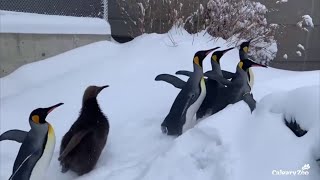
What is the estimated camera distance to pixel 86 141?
342 centimetres

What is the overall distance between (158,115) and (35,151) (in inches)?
59.1

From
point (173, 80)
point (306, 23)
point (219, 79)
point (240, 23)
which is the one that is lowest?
point (306, 23)

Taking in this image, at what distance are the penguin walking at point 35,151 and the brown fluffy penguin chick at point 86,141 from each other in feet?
0.80

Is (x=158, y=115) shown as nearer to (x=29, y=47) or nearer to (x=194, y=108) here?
(x=194, y=108)

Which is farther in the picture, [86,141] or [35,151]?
[86,141]

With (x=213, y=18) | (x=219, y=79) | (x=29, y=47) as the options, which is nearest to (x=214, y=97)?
(x=219, y=79)

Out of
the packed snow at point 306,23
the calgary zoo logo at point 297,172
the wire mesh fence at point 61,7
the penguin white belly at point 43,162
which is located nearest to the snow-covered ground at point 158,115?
the calgary zoo logo at point 297,172

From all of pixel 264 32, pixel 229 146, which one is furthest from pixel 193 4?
pixel 229 146

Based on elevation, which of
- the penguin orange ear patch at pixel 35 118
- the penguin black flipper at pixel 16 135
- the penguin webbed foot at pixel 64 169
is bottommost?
the penguin webbed foot at pixel 64 169

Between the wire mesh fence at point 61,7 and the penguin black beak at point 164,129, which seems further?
the wire mesh fence at point 61,7

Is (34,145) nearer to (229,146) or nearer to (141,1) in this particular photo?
(229,146)

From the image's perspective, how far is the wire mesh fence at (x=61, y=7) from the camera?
6.12 meters

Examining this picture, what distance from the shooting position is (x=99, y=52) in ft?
20.6

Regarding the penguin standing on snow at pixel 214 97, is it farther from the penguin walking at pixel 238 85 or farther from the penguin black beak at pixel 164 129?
the penguin black beak at pixel 164 129
